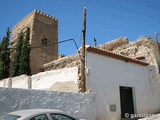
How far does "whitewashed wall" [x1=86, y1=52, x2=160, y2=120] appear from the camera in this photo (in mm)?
8031

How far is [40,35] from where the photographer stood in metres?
19.3

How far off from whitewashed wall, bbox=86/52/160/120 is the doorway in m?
0.27

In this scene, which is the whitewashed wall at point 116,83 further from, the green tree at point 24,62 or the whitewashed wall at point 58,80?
the green tree at point 24,62

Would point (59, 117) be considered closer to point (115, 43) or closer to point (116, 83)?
point (116, 83)

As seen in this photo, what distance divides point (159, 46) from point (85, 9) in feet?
34.1

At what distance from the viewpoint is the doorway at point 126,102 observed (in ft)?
30.5

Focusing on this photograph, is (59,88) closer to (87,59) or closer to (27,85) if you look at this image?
(87,59)

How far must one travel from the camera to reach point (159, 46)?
15773 mm

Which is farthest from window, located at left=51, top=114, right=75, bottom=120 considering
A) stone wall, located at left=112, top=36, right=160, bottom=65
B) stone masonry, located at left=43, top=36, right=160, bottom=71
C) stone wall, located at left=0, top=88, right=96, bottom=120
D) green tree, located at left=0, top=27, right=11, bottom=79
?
green tree, located at left=0, top=27, right=11, bottom=79

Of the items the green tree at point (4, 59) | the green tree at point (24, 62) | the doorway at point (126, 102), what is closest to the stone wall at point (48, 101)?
the doorway at point (126, 102)

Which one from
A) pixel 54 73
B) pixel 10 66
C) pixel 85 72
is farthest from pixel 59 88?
pixel 10 66

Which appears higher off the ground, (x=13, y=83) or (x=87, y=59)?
(x=87, y=59)

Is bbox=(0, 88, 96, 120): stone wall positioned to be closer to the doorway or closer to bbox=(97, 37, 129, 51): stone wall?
the doorway

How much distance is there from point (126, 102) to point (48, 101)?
539 cm
